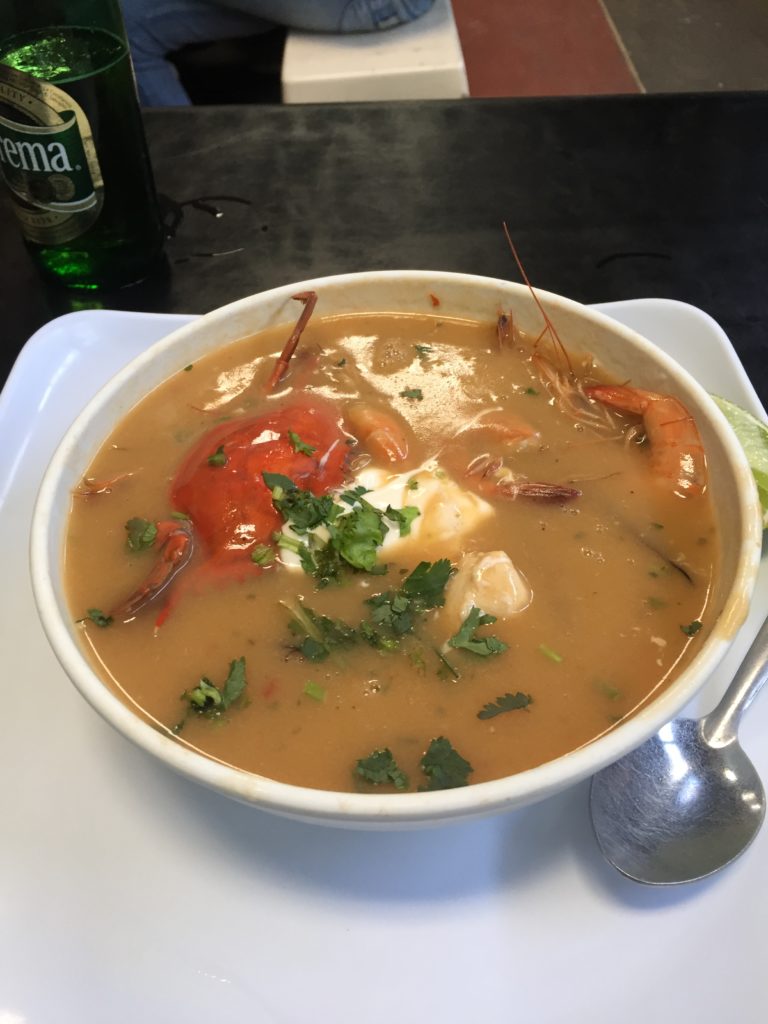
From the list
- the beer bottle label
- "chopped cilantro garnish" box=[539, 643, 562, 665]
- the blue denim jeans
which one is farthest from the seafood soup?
the blue denim jeans

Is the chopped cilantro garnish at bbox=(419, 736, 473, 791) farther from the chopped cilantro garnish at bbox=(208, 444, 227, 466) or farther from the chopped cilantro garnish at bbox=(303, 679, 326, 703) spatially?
the chopped cilantro garnish at bbox=(208, 444, 227, 466)

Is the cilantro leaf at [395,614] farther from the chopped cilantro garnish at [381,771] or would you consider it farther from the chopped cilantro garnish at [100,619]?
the chopped cilantro garnish at [100,619]

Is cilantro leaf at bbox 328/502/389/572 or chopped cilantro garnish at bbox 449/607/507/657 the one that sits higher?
cilantro leaf at bbox 328/502/389/572

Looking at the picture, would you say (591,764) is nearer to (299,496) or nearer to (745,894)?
(745,894)

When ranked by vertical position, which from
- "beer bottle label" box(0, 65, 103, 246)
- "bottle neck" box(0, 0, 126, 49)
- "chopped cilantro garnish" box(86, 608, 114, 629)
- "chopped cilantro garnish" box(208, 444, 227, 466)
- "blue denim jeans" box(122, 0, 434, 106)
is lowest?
"blue denim jeans" box(122, 0, 434, 106)

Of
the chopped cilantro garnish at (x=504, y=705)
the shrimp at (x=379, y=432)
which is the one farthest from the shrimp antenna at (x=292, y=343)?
the chopped cilantro garnish at (x=504, y=705)

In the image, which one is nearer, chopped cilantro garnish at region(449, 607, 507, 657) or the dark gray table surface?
chopped cilantro garnish at region(449, 607, 507, 657)

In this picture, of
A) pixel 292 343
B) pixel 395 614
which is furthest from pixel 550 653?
pixel 292 343

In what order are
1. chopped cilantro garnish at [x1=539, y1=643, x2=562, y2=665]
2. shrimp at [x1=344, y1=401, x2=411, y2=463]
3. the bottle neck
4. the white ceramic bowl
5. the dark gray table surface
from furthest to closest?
the dark gray table surface
the bottle neck
shrimp at [x1=344, y1=401, x2=411, y2=463]
chopped cilantro garnish at [x1=539, y1=643, x2=562, y2=665]
the white ceramic bowl
